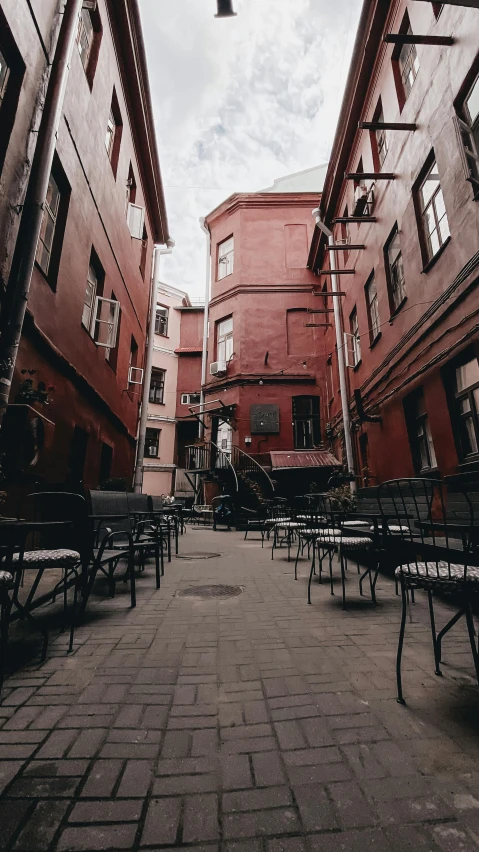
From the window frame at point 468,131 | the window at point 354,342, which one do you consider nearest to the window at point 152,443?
the window at point 354,342

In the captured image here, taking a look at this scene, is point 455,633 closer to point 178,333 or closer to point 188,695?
point 188,695

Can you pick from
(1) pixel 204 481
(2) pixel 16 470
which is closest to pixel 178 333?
(1) pixel 204 481

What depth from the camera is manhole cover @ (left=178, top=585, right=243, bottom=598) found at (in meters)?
4.17

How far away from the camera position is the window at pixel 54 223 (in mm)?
6473

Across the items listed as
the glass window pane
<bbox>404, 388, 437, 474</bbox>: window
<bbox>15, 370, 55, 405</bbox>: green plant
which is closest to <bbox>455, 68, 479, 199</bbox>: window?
the glass window pane

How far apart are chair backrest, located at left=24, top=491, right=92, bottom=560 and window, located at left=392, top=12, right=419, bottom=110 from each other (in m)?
10.6

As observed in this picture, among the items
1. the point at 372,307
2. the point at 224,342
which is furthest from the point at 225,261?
the point at 372,307

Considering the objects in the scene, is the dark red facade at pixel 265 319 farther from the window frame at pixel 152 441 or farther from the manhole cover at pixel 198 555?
the manhole cover at pixel 198 555

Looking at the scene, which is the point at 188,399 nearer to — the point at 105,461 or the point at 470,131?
the point at 105,461

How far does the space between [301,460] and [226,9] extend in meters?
11.5

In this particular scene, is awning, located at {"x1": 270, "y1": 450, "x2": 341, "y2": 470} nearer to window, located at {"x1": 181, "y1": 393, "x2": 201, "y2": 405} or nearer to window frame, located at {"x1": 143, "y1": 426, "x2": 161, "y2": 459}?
window frame, located at {"x1": 143, "y1": 426, "x2": 161, "y2": 459}

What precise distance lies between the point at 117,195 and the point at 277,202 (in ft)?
39.1

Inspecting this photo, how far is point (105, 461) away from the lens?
10375mm

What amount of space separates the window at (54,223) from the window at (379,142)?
25.8 feet
